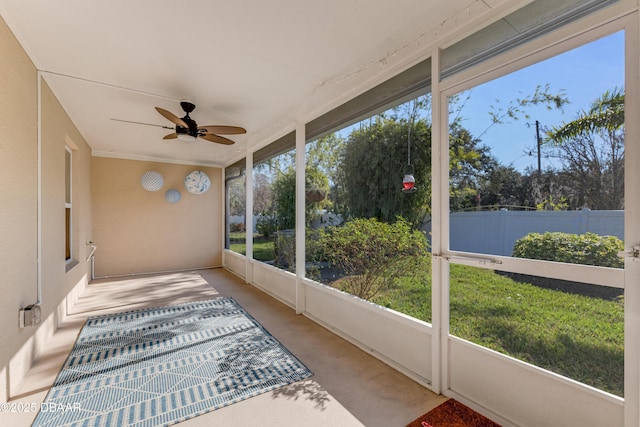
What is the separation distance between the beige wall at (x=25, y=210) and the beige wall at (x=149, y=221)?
255 centimetres

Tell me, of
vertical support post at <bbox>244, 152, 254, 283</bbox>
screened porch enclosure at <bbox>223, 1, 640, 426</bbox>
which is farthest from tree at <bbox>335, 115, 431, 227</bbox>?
vertical support post at <bbox>244, 152, 254, 283</bbox>

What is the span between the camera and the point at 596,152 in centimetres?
141

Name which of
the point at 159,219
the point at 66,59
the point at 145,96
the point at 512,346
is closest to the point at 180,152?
the point at 159,219

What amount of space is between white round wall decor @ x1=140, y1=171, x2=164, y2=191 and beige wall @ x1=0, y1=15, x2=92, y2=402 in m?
2.46

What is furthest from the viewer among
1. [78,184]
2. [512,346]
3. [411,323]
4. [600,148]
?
[78,184]

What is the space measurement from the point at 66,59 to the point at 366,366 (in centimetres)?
357

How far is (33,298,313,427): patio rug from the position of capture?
71.1 inches

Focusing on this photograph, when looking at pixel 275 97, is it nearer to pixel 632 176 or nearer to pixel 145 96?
pixel 145 96

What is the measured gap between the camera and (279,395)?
1978 millimetres

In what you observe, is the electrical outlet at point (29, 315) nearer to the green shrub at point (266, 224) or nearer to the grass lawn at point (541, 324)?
the green shrub at point (266, 224)

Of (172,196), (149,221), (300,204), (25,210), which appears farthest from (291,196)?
(149,221)

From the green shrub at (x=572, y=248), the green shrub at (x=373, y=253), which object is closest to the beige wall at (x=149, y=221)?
the green shrub at (x=373, y=253)

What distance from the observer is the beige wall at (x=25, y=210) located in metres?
1.87

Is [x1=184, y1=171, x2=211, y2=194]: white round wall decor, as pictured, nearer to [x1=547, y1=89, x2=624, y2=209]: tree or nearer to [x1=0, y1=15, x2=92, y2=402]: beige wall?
[x1=0, y1=15, x2=92, y2=402]: beige wall
